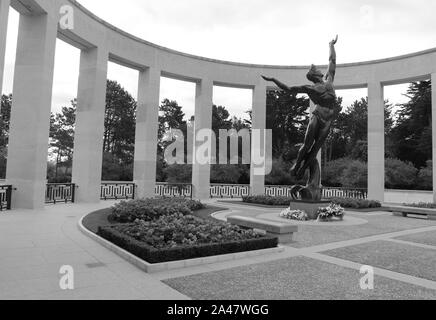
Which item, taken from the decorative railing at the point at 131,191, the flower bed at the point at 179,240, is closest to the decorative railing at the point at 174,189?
the decorative railing at the point at 131,191

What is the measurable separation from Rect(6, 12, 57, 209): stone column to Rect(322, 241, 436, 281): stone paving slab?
12.9 m

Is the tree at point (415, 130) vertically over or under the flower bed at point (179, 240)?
over

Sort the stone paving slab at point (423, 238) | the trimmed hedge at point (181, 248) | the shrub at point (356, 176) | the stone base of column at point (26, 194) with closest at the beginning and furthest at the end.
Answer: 1. the trimmed hedge at point (181, 248)
2. the stone paving slab at point (423, 238)
3. the stone base of column at point (26, 194)
4. the shrub at point (356, 176)

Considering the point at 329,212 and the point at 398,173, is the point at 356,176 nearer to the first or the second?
the point at 398,173

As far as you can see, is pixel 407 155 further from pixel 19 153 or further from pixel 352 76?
pixel 19 153

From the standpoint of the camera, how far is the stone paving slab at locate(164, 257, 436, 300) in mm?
5195

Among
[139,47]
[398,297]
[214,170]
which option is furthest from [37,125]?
[214,170]

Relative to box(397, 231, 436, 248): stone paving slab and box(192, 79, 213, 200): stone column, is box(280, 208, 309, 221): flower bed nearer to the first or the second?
box(397, 231, 436, 248): stone paving slab

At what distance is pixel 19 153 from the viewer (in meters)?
15.3

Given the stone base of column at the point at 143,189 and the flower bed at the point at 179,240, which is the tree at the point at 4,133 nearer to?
the stone base of column at the point at 143,189

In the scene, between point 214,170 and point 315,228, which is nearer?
point 315,228

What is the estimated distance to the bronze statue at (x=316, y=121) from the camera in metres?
14.5

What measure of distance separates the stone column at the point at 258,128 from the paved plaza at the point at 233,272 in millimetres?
15548

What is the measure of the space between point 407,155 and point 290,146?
14.8 metres
